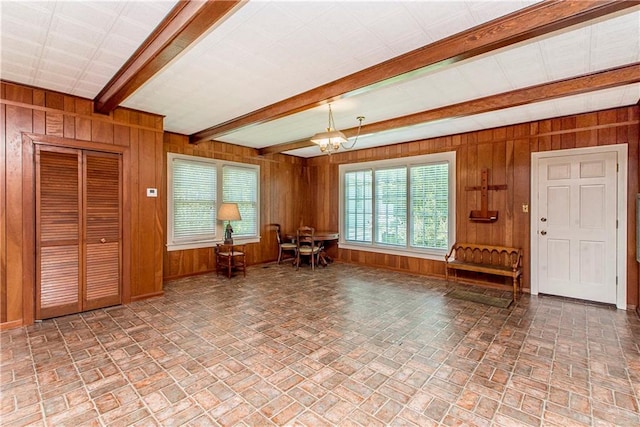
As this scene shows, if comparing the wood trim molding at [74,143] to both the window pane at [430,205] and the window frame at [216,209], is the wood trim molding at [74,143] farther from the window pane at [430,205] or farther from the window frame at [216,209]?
the window pane at [430,205]

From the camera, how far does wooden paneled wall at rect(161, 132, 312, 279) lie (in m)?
5.45

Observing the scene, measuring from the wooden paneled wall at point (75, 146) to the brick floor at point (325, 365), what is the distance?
16.4 inches

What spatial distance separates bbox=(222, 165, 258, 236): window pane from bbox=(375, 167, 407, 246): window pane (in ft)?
8.98

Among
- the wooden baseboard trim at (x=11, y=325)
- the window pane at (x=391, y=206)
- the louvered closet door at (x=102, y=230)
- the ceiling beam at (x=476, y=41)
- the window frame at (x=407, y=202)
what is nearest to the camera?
the ceiling beam at (x=476, y=41)

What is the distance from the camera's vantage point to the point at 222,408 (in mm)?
1957

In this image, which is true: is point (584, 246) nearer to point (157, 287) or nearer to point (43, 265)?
point (157, 287)

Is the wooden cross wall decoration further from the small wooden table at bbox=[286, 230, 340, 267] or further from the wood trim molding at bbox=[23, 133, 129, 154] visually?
the wood trim molding at bbox=[23, 133, 129, 154]

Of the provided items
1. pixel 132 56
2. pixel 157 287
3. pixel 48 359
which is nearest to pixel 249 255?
pixel 157 287

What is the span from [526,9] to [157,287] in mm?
5073

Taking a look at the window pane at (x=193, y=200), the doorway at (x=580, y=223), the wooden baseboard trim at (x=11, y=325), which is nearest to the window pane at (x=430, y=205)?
the doorway at (x=580, y=223)

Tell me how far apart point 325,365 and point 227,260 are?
386cm

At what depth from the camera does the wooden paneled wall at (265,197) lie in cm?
545

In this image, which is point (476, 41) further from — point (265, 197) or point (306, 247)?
point (265, 197)

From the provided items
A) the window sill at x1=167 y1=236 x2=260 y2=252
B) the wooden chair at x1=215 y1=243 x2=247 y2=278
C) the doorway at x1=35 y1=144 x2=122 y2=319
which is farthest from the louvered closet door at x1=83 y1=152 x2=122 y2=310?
the wooden chair at x1=215 y1=243 x2=247 y2=278
